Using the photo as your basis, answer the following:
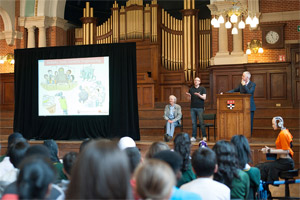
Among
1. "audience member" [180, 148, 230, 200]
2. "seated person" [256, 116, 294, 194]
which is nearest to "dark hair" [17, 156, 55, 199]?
→ "audience member" [180, 148, 230, 200]

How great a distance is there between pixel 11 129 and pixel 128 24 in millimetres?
4914

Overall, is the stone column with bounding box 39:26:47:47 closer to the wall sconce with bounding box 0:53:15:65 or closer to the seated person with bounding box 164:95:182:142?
the wall sconce with bounding box 0:53:15:65

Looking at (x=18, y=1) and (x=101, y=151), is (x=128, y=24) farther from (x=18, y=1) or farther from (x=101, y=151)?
(x=101, y=151)

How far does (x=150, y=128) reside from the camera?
10414 millimetres

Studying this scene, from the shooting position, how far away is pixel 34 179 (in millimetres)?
1620

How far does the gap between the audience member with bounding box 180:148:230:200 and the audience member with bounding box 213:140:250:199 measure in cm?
40

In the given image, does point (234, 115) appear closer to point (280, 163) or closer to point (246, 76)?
point (246, 76)

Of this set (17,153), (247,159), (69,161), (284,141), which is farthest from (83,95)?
(69,161)

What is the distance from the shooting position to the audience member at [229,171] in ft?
9.87

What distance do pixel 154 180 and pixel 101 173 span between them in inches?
11.5

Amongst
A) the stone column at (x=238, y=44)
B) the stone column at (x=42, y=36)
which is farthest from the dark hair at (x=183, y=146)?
the stone column at (x=42, y=36)

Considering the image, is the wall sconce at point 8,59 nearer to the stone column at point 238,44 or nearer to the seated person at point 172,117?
the seated person at point 172,117

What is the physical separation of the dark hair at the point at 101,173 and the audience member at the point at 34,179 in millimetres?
276

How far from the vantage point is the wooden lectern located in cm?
750
